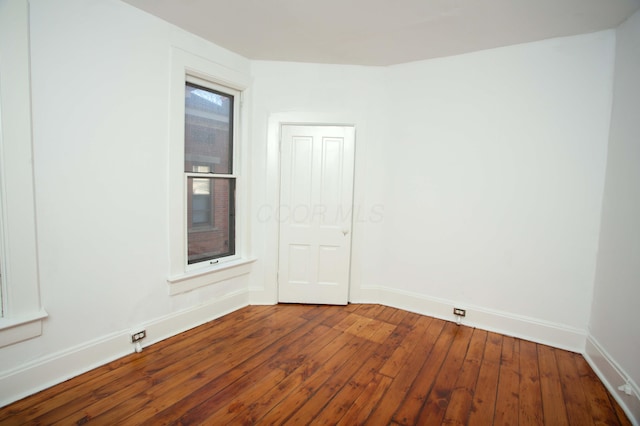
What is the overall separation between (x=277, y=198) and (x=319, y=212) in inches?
20.3

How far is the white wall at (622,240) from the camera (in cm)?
205

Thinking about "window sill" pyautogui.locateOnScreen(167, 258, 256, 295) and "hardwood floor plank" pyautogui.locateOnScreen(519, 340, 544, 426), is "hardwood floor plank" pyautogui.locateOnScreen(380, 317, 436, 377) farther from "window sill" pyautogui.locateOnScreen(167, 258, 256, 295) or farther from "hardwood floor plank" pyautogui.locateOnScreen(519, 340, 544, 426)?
"window sill" pyautogui.locateOnScreen(167, 258, 256, 295)

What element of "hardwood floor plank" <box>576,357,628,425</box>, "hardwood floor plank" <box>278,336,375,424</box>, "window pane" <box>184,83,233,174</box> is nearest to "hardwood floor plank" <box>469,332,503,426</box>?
"hardwood floor plank" <box>576,357,628,425</box>

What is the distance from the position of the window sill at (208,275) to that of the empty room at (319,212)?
0.08 feet

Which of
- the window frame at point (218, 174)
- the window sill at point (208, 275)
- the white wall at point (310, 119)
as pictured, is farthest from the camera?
the white wall at point (310, 119)

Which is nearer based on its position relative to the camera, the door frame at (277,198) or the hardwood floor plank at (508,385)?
the hardwood floor plank at (508,385)

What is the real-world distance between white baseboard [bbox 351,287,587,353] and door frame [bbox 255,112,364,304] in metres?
0.32

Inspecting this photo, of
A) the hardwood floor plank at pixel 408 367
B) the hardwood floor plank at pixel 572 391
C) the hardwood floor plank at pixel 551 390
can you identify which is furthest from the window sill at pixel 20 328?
the hardwood floor plank at pixel 572 391

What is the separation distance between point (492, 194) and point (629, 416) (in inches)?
73.1

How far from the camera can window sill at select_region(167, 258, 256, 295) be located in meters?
2.75

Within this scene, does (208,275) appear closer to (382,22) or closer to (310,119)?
(310,119)

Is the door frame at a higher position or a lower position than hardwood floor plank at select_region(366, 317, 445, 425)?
higher

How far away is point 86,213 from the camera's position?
217 centimetres

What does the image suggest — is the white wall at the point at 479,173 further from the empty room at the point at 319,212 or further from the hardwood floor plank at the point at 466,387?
the hardwood floor plank at the point at 466,387
